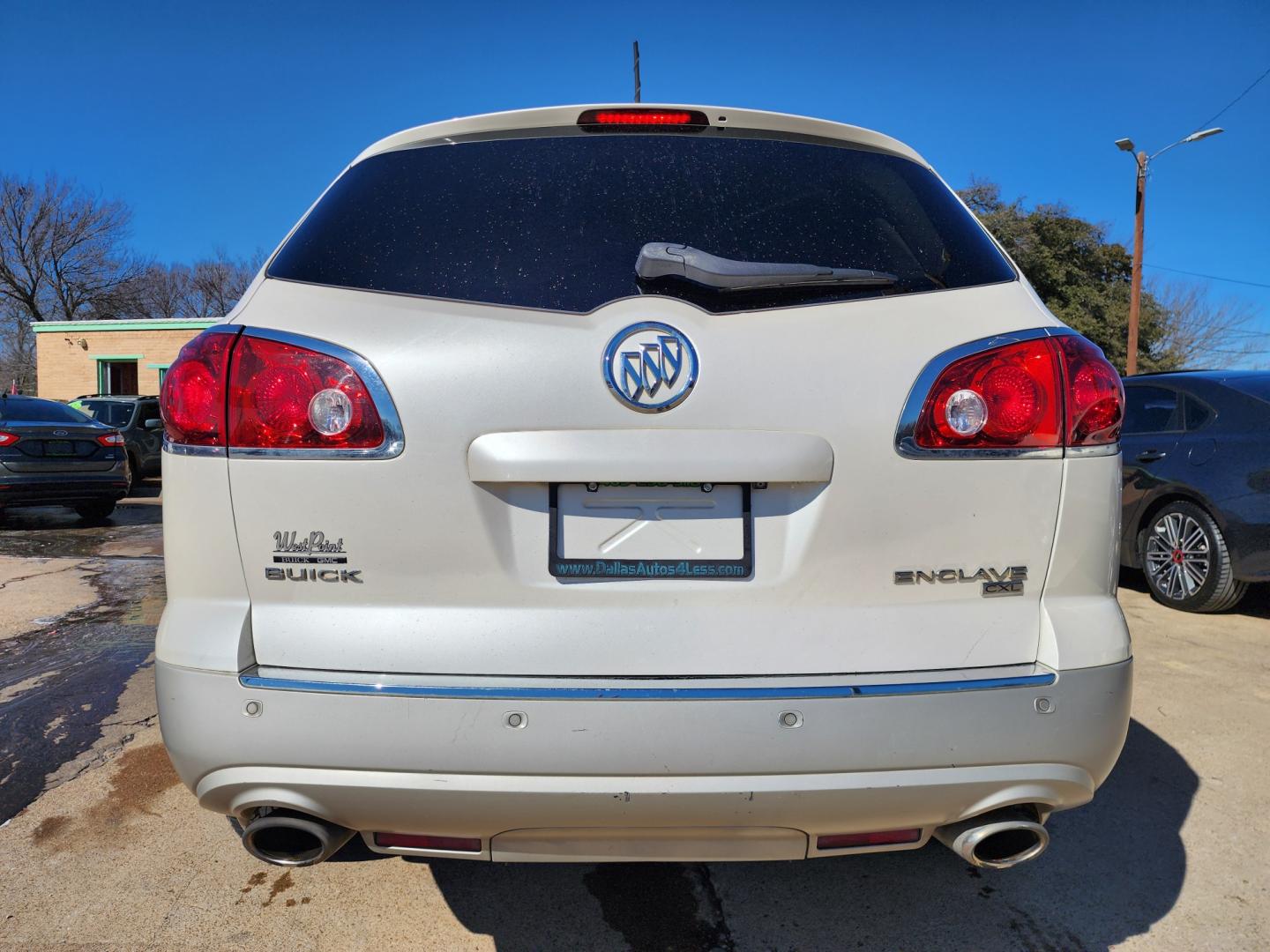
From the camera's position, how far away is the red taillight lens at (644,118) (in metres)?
1.85

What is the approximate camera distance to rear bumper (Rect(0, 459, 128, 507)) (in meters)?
8.61

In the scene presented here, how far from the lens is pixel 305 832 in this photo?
1.60 meters

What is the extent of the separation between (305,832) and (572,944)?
0.73m

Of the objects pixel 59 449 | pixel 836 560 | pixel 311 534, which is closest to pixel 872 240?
pixel 836 560

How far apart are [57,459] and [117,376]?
25.6 meters

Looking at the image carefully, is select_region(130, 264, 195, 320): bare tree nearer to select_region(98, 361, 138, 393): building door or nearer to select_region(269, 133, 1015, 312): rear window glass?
select_region(98, 361, 138, 393): building door

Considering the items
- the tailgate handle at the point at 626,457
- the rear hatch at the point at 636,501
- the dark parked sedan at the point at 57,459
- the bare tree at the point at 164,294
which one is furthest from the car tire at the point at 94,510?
the bare tree at the point at 164,294

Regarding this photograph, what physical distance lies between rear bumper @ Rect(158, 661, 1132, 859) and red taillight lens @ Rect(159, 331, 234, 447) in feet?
1.49

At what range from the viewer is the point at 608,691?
1462mm

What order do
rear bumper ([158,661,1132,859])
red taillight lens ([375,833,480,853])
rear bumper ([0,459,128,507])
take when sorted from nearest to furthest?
rear bumper ([158,661,1132,859]), red taillight lens ([375,833,480,853]), rear bumper ([0,459,128,507])

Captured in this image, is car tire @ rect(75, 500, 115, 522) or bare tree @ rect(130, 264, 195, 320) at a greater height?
bare tree @ rect(130, 264, 195, 320)

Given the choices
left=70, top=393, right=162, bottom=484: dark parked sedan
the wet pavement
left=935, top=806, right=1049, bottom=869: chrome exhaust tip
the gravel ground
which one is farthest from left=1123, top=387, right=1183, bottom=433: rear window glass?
left=70, top=393, right=162, bottom=484: dark parked sedan

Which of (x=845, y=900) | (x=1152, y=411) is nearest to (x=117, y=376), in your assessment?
(x=1152, y=411)

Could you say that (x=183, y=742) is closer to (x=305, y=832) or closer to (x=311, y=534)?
(x=305, y=832)
